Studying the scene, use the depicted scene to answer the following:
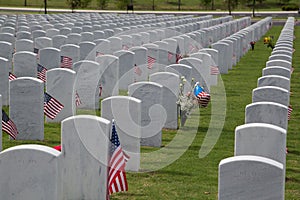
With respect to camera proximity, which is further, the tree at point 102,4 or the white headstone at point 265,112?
the tree at point 102,4

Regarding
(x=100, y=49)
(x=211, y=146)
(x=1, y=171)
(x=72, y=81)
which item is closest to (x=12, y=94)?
(x=72, y=81)

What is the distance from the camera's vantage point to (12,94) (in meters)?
11.1

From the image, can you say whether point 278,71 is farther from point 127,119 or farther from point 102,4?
point 102,4

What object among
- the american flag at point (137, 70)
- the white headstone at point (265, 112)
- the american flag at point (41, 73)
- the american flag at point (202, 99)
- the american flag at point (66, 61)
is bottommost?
the american flag at point (202, 99)

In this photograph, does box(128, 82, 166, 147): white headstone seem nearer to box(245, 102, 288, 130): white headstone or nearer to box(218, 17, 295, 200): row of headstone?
box(218, 17, 295, 200): row of headstone

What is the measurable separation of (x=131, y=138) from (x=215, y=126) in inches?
144

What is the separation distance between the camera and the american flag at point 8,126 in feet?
34.7

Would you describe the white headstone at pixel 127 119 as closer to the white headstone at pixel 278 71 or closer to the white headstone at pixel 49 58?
the white headstone at pixel 278 71

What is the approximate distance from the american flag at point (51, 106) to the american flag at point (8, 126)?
1174 mm

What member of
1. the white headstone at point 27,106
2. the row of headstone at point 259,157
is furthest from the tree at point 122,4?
Result: the row of headstone at point 259,157

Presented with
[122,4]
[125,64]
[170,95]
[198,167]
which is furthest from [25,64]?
[122,4]

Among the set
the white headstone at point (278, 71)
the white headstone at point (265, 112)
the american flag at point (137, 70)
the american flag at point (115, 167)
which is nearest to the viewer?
the american flag at point (115, 167)

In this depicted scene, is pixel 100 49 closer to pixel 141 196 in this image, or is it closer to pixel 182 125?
pixel 182 125

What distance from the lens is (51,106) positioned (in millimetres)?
12086
